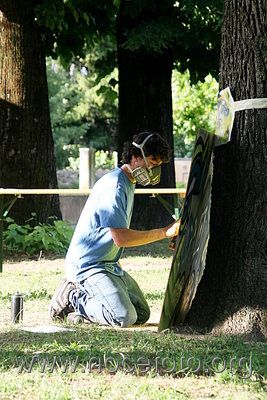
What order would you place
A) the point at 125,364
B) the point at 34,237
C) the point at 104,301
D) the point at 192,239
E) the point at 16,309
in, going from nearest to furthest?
the point at 125,364, the point at 192,239, the point at 104,301, the point at 16,309, the point at 34,237

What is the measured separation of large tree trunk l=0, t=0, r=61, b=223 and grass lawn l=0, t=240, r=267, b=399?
5053mm

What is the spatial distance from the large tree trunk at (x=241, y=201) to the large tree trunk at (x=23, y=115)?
5.79 meters

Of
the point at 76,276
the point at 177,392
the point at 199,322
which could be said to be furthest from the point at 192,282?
the point at 177,392

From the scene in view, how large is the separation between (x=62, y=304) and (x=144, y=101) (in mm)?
6919

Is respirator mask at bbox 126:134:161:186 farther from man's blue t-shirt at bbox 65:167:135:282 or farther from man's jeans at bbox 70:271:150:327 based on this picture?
man's jeans at bbox 70:271:150:327

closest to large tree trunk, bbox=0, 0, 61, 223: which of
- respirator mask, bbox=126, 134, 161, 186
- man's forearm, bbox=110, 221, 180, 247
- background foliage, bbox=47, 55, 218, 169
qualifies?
respirator mask, bbox=126, 134, 161, 186

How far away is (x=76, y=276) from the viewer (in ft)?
16.4

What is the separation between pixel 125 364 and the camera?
3678 millimetres

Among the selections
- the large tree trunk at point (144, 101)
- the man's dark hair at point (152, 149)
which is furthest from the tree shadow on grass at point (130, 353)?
the large tree trunk at point (144, 101)

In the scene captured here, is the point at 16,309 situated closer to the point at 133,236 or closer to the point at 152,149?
the point at 133,236

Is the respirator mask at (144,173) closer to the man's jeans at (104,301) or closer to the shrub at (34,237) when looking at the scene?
the man's jeans at (104,301)

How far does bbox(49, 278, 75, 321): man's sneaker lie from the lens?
5023mm

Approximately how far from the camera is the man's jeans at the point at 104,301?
15.8 ft

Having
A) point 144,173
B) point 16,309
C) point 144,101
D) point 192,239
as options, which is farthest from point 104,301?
point 144,101
